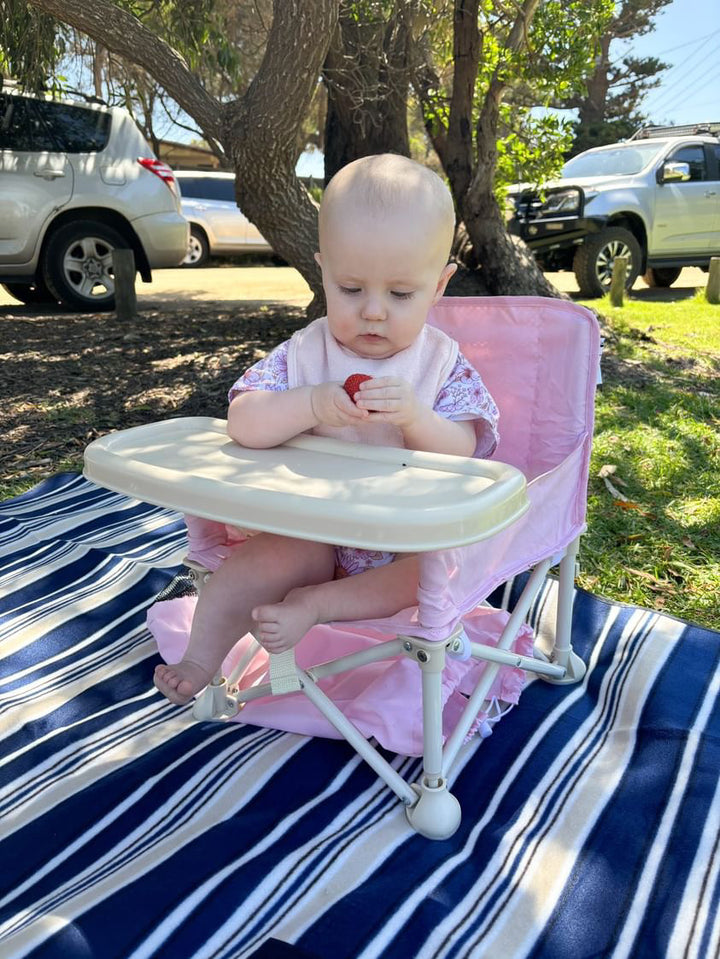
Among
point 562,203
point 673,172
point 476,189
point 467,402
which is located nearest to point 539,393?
point 467,402

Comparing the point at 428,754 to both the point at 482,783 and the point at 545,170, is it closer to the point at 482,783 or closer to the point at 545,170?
the point at 482,783

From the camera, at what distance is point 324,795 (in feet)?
5.42

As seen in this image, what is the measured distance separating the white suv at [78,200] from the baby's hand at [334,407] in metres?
6.28

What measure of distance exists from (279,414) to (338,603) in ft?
1.23

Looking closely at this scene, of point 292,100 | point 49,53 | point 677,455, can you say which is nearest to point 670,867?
point 677,455

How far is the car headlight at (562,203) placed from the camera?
805 cm

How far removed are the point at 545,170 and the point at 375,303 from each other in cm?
477

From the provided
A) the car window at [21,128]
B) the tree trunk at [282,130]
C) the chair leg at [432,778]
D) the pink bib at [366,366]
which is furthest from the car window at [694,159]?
the chair leg at [432,778]

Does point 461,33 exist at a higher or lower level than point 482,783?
higher

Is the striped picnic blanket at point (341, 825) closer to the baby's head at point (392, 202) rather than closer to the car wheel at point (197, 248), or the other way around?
the baby's head at point (392, 202)

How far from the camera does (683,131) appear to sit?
33.0ft

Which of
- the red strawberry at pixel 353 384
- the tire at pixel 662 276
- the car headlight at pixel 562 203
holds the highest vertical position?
the car headlight at pixel 562 203

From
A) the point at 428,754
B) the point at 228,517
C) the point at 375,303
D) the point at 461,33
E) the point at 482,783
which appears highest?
the point at 461,33

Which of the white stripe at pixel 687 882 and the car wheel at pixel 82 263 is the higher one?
the car wheel at pixel 82 263
